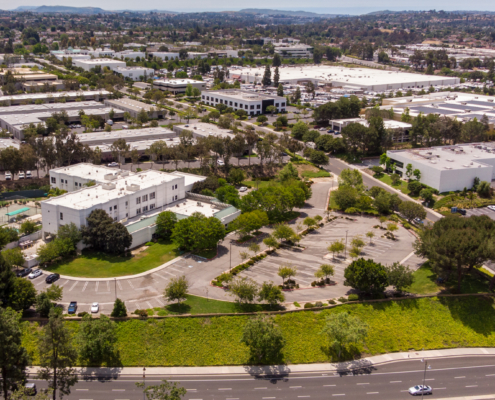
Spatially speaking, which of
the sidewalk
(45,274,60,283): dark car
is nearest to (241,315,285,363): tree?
the sidewalk

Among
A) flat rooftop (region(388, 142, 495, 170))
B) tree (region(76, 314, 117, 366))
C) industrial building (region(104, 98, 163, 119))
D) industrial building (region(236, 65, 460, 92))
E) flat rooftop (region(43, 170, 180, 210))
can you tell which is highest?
industrial building (region(236, 65, 460, 92))

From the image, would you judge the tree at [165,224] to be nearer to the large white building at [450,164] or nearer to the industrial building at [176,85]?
the large white building at [450,164]

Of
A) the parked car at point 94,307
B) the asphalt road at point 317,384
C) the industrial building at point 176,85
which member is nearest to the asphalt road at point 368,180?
the asphalt road at point 317,384

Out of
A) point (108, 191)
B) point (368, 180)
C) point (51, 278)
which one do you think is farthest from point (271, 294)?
point (368, 180)

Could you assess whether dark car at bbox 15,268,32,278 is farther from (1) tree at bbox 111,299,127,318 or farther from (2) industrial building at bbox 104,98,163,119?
(2) industrial building at bbox 104,98,163,119

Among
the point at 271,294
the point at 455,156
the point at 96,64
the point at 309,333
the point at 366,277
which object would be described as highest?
the point at 96,64

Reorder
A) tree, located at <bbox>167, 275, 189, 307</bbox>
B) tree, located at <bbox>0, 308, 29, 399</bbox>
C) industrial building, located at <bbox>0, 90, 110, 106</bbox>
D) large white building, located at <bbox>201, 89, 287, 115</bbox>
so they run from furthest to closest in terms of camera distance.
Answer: large white building, located at <bbox>201, 89, 287, 115</bbox>, industrial building, located at <bbox>0, 90, 110, 106</bbox>, tree, located at <bbox>167, 275, 189, 307</bbox>, tree, located at <bbox>0, 308, 29, 399</bbox>

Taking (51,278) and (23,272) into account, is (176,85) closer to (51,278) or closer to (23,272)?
(23,272)
